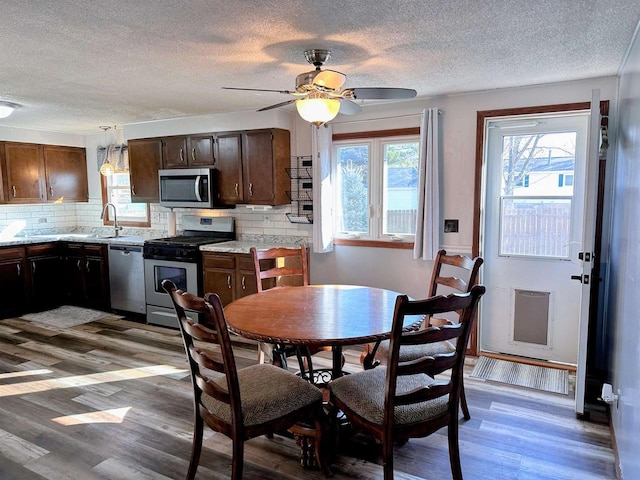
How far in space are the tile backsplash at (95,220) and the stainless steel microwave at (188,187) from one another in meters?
0.35

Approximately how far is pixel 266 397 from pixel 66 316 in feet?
13.6

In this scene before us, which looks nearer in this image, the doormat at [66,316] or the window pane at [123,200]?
the doormat at [66,316]

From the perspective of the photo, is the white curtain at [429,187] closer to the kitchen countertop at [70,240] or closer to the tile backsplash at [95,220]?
the tile backsplash at [95,220]

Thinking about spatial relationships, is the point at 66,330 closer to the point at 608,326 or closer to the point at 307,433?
the point at 307,433

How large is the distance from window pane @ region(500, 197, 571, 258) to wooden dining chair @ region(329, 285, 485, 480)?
79.5 inches

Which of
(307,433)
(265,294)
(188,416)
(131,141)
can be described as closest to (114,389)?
(188,416)

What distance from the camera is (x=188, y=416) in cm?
284

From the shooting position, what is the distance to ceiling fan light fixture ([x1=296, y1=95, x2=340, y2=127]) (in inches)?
94.1

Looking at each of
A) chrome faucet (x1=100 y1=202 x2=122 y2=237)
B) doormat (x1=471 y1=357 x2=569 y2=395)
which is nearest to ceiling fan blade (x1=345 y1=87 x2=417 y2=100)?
doormat (x1=471 y1=357 x2=569 y2=395)

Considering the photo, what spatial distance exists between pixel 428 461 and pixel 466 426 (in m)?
0.47

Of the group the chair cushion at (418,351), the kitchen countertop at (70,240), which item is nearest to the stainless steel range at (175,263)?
the kitchen countertop at (70,240)

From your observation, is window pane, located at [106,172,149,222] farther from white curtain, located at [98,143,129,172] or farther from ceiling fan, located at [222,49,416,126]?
ceiling fan, located at [222,49,416,126]

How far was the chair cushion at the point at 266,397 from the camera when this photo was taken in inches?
76.4

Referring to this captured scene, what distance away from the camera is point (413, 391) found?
1.87 metres
